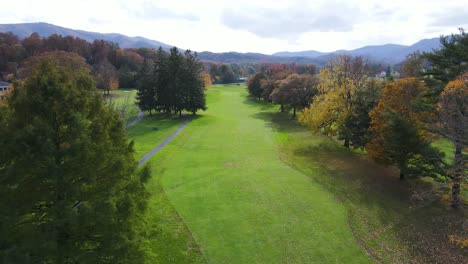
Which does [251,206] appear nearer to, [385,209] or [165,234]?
[165,234]

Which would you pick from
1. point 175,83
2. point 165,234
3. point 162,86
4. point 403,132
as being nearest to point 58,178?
point 165,234

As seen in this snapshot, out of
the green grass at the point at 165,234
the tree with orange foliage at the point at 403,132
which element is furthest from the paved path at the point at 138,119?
the tree with orange foliage at the point at 403,132

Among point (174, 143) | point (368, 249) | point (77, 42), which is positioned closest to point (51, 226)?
point (368, 249)

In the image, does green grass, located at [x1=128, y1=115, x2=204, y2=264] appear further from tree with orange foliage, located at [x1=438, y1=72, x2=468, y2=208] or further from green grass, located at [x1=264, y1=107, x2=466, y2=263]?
tree with orange foliage, located at [x1=438, y1=72, x2=468, y2=208]

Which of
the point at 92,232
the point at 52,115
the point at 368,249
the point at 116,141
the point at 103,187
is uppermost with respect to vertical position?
the point at 52,115

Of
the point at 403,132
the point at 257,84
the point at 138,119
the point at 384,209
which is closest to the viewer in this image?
the point at 384,209

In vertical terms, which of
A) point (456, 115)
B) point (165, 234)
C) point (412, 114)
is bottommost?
point (165, 234)

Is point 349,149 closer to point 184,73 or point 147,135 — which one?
point 147,135
